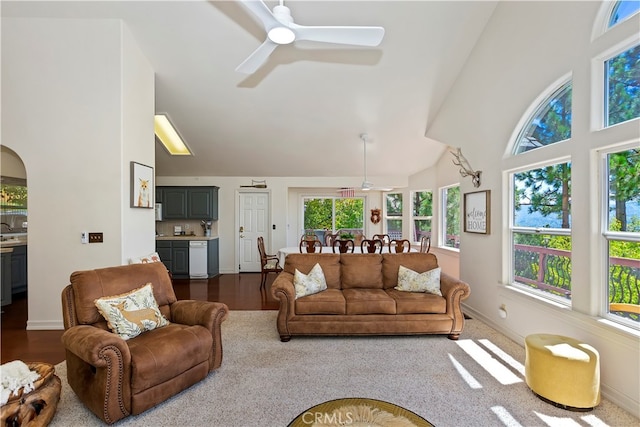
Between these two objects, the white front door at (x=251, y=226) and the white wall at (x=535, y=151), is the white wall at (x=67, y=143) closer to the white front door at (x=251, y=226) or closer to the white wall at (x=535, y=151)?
the white front door at (x=251, y=226)

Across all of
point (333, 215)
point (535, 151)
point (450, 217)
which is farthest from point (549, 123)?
point (333, 215)

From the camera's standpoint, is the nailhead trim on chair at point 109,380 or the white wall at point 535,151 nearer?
the nailhead trim on chair at point 109,380

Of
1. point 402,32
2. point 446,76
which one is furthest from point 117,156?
point 446,76

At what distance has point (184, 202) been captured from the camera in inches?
257

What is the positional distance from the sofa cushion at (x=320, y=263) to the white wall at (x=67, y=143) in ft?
6.43

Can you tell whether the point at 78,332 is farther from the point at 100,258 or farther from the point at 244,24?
the point at 244,24

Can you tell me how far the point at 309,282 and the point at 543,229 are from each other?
2484 millimetres

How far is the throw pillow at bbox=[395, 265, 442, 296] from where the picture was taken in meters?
3.39

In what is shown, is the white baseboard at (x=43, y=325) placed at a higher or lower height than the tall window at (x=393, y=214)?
lower

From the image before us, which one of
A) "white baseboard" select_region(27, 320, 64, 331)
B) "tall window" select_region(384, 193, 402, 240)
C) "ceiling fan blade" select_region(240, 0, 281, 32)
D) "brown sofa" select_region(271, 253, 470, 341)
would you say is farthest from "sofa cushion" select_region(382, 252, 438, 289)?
"white baseboard" select_region(27, 320, 64, 331)

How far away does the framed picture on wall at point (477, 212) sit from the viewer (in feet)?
12.0

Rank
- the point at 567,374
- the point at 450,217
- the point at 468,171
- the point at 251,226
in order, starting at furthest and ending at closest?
the point at 251,226 < the point at 450,217 < the point at 468,171 < the point at 567,374

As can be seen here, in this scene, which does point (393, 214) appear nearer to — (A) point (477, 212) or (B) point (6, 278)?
(A) point (477, 212)

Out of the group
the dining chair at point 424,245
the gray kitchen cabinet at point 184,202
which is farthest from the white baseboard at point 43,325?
the dining chair at point 424,245
